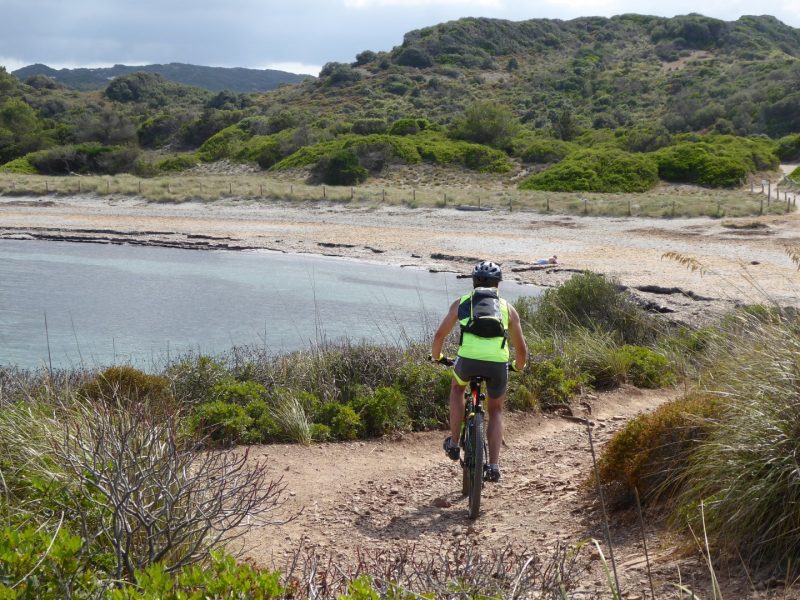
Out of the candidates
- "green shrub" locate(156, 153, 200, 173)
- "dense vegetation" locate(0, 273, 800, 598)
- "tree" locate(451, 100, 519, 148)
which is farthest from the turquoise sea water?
"tree" locate(451, 100, 519, 148)

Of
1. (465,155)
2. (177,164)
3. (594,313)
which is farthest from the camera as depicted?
(177,164)

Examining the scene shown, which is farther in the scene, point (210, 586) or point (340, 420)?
point (340, 420)

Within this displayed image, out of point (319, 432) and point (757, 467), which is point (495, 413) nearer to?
point (757, 467)

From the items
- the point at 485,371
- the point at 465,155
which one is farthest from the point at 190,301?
the point at 465,155

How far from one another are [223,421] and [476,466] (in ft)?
8.95

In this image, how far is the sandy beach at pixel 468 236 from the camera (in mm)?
19391

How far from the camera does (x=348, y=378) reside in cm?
884

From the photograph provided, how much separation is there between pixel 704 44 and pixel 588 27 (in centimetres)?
1843

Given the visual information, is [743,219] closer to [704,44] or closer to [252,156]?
[252,156]

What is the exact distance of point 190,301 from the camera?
1777 centimetres

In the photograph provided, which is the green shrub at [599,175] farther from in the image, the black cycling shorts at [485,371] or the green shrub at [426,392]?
the black cycling shorts at [485,371]

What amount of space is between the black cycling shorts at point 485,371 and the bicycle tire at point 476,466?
8.3 inches

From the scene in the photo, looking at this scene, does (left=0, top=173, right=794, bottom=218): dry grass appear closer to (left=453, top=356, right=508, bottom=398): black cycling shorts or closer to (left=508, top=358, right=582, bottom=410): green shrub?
(left=508, top=358, right=582, bottom=410): green shrub

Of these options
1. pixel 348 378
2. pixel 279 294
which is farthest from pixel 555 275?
pixel 348 378
